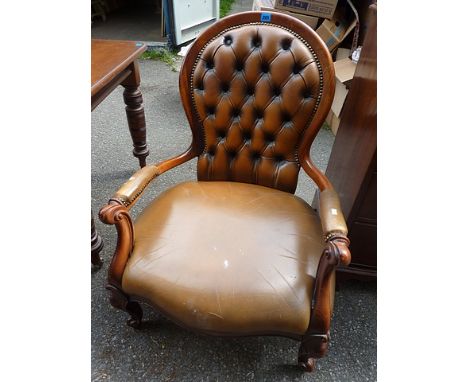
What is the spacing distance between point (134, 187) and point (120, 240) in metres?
0.17

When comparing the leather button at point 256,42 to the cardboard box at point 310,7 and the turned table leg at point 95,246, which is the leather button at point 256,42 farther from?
the cardboard box at point 310,7

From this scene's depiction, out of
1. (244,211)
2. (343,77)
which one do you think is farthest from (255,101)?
(343,77)

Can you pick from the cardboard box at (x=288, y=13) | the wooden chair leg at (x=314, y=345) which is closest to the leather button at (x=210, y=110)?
the wooden chair leg at (x=314, y=345)

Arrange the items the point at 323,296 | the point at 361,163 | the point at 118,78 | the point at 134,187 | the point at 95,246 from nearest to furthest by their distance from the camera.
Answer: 1. the point at 323,296
2. the point at 134,187
3. the point at 361,163
4. the point at 95,246
5. the point at 118,78

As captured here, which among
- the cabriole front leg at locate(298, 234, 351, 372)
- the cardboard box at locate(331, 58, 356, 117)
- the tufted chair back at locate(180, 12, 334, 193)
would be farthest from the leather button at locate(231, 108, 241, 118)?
the cardboard box at locate(331, 58, 356, 117)

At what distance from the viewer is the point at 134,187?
3.27 ft

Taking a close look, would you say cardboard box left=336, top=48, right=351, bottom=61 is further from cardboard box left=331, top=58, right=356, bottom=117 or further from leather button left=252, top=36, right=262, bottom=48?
leather button left=252, top=36, right=262, bottom=48

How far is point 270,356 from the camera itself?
3.80ft

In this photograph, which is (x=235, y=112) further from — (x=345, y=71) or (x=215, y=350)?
(x=345, y=71)

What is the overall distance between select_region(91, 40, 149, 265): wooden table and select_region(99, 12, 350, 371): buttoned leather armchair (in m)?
0.35

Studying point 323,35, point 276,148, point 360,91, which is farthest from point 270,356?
point 323,35

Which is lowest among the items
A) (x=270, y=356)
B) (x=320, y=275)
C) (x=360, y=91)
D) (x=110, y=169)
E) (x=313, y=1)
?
(x=270, y=356)

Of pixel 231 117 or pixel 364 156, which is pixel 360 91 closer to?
pixel 364 156

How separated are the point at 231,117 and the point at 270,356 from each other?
35.9 inches
